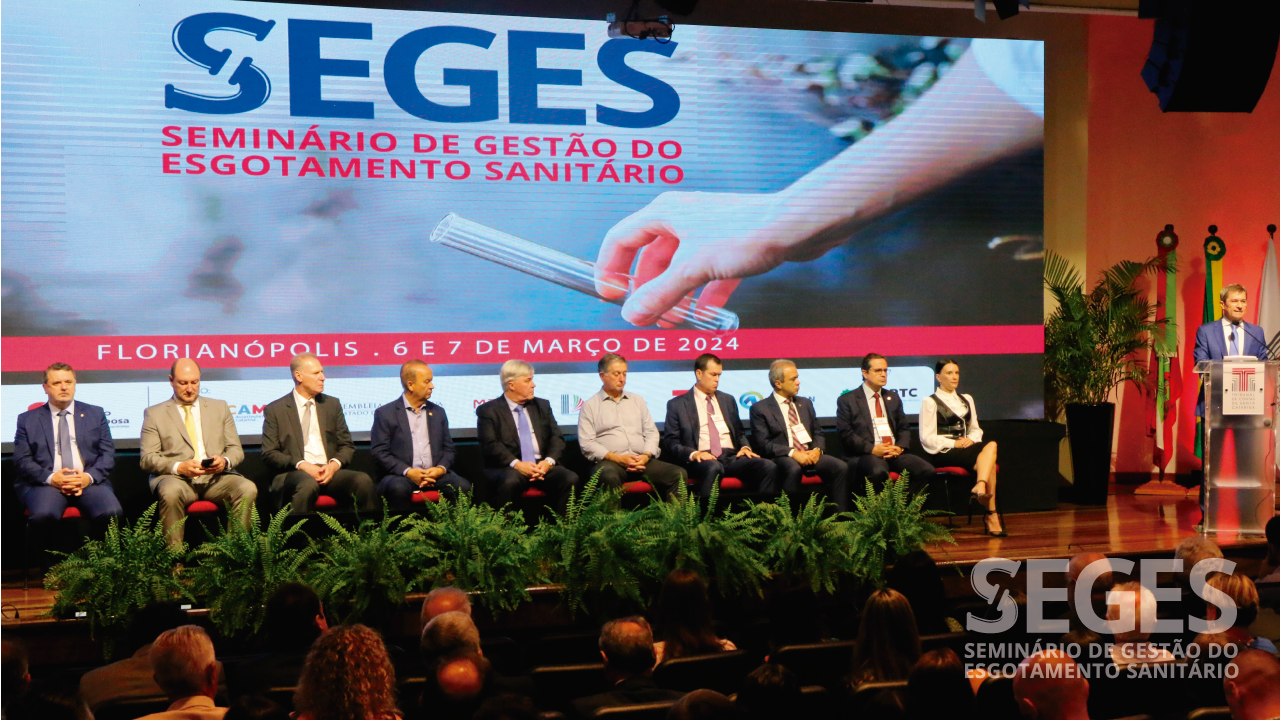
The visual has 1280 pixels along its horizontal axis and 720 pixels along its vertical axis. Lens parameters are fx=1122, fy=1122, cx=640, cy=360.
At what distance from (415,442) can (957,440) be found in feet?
9.84

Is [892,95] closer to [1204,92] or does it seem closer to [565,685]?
[1204,92]

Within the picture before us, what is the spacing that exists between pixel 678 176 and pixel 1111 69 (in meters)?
3.93

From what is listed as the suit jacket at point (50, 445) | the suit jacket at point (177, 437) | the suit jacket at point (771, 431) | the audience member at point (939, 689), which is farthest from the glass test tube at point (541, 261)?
the audience member at point (939, 689)

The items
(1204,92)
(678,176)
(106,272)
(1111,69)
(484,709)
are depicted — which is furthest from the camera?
(1111,69)

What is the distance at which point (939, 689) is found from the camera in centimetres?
244

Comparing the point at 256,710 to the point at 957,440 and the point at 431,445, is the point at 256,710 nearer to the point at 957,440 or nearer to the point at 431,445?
the point at 431,445

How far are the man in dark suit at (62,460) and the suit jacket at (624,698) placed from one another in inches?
128

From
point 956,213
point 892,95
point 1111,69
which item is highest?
point 1111,69

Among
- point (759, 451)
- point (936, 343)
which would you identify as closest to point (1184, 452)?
point (936, 343)

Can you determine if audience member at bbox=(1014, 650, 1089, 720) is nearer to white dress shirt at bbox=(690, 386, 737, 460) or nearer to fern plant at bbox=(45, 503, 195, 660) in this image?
fern plant at bbox=(45, 503, 195, 660)

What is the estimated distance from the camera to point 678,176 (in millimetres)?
6883

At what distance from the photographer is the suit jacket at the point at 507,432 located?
5793 millimetres

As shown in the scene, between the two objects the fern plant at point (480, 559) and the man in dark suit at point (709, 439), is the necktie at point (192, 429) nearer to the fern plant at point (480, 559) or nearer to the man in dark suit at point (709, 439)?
the fern plant at point (480, 559)

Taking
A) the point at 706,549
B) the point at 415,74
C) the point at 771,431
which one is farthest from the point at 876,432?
the point at 415,74
